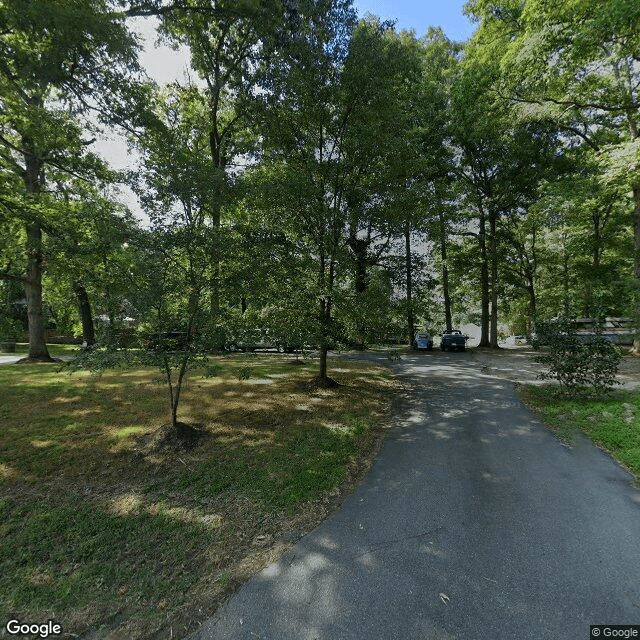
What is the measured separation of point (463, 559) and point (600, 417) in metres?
5.93

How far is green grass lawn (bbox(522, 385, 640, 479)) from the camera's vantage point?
5.52 m

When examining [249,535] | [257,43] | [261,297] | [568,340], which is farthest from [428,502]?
[257,43]

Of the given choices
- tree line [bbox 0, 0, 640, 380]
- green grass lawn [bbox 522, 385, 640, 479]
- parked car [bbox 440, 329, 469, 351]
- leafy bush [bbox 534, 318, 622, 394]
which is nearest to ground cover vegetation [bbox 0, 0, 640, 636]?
tree line [bbox 0, 0, 640, 380]

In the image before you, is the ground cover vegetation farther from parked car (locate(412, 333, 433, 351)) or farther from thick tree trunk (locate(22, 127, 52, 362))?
parked car (locate(412, 333, 433, 351))

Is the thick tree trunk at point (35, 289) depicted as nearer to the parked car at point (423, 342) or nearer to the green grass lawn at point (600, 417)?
the green grass lawn at point (600, 417)

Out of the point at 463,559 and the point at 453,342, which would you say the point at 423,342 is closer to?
the point at 453,342

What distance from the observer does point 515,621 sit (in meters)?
2.55

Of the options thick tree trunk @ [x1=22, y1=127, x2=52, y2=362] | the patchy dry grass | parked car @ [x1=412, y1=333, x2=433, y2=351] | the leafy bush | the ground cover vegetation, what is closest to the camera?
the patchy dry grass

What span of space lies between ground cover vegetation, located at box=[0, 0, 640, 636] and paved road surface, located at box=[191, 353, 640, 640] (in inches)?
40.9

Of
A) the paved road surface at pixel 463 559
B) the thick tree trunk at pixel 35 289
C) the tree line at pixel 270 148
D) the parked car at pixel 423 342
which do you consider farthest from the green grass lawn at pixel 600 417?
the thick tree trunk at pixel 35 289

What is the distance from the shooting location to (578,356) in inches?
323

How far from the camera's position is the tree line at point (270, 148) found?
5.70m

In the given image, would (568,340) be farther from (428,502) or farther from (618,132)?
(618,132)

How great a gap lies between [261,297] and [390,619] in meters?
5.97
